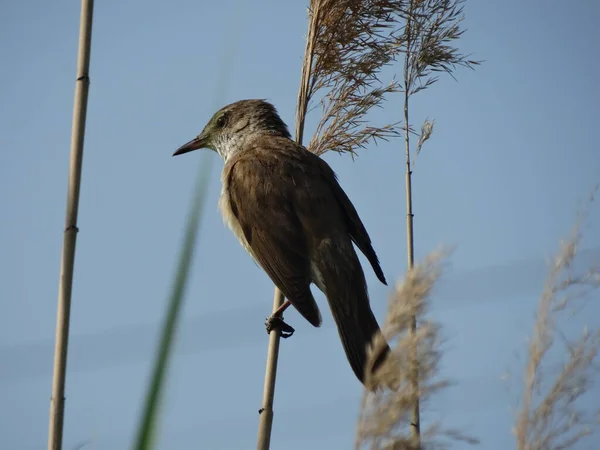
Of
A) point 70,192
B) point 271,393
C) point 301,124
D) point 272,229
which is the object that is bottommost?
point 271,393

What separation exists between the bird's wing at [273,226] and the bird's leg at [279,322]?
114 mm

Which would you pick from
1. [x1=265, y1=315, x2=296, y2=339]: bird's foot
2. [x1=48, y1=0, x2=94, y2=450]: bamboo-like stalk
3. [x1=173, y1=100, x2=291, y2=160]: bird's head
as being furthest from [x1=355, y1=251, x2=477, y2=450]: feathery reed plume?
[x1=173, y1=100, x2=291, y2=160]: bird's head

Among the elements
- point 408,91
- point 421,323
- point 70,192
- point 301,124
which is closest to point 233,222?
point 301,124

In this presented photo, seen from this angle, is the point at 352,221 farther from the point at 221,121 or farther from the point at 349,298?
the point at 221,121

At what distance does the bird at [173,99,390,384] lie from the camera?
10.8 feet

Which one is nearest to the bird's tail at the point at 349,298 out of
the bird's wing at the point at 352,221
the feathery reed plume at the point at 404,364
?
the bird's wing at the point at 352,221

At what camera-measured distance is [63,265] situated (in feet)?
6.21

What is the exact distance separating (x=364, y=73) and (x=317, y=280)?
104cm

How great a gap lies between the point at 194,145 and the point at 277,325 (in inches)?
80.8

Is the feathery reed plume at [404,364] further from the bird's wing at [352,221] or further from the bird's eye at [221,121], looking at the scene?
the bird's eye at [221,121]

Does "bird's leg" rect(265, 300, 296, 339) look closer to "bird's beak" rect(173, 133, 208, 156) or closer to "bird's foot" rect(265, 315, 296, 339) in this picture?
"bird's foot" rect(265, 315, 296, 339)

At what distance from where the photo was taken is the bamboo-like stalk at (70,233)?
1751 mm

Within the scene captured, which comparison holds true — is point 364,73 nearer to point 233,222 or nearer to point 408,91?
point 408,91

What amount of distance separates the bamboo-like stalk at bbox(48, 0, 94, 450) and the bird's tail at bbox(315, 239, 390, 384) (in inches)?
54.9
